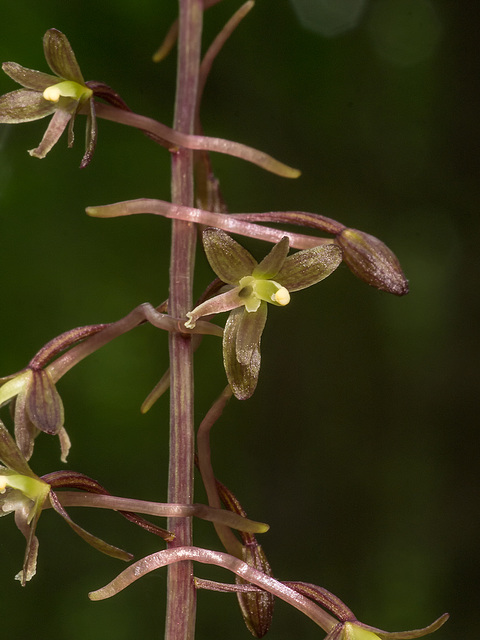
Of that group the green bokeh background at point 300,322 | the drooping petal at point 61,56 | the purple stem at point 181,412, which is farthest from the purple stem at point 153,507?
the green bokeh background at point 300,322

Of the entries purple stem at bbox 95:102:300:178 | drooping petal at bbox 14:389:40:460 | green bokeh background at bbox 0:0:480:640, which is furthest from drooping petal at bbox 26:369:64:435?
green bokeh background at bbox 0:0:480:640

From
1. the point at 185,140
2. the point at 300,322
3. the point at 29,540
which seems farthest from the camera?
the point at 300,322

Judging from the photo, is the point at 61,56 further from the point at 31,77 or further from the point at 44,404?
the point at 44,404

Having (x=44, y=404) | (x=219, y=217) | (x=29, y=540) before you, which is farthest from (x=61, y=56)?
(x=29, y=540)

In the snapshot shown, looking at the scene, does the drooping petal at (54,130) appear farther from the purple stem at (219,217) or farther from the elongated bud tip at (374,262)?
the elongated bud tip at (374,262)

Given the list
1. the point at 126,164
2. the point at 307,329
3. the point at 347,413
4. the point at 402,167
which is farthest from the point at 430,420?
the point at 126,164

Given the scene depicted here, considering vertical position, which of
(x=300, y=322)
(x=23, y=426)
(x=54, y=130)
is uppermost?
(x=300, y=322)
